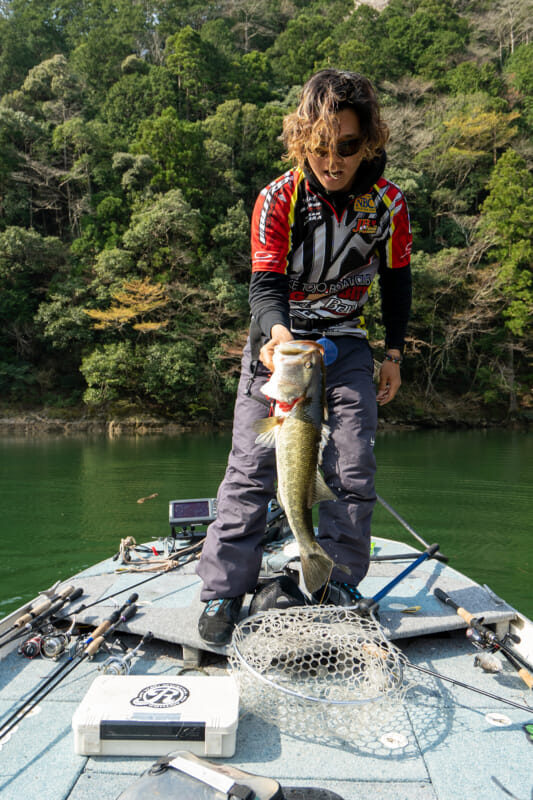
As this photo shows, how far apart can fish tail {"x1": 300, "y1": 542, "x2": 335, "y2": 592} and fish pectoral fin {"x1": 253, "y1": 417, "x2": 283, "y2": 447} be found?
1.62ft

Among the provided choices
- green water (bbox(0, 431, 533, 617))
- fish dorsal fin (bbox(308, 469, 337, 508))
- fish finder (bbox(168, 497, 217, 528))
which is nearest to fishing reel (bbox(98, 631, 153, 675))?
fish dorsal fin (bbox(308, 469, 337, 508))

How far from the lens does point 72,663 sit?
239 centimetres

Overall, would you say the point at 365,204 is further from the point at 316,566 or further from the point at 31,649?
the point at 31,649

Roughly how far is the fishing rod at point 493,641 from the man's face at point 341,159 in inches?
86.0

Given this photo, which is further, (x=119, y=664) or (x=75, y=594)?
(x=75, y=594)

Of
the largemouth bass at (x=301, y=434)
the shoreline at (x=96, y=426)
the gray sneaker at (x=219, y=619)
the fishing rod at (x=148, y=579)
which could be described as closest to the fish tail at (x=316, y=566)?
the largemouth bass at (x=301, y=434)

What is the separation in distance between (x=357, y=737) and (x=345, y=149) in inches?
96.1

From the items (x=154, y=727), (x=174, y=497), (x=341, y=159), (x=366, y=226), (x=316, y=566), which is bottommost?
(x=174, y=497)

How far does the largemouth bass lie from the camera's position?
217 centimetres

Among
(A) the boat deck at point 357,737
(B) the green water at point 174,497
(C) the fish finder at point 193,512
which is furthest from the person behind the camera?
(B) the green water at point 174,497

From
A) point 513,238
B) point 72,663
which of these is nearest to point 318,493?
point 72,663

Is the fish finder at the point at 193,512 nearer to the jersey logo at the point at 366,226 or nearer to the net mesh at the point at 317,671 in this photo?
the net mesh at the point at 317,671

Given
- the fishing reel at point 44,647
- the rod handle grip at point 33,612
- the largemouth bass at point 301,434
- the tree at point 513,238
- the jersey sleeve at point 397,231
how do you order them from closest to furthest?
the largemouth bass at point 301,434 < the fishing reel at point 44,647 < the rod handle grip at point 33,612 < the jersey sleeve at point 397,231 < the tree at point 513,238

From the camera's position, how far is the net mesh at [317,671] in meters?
1.87
